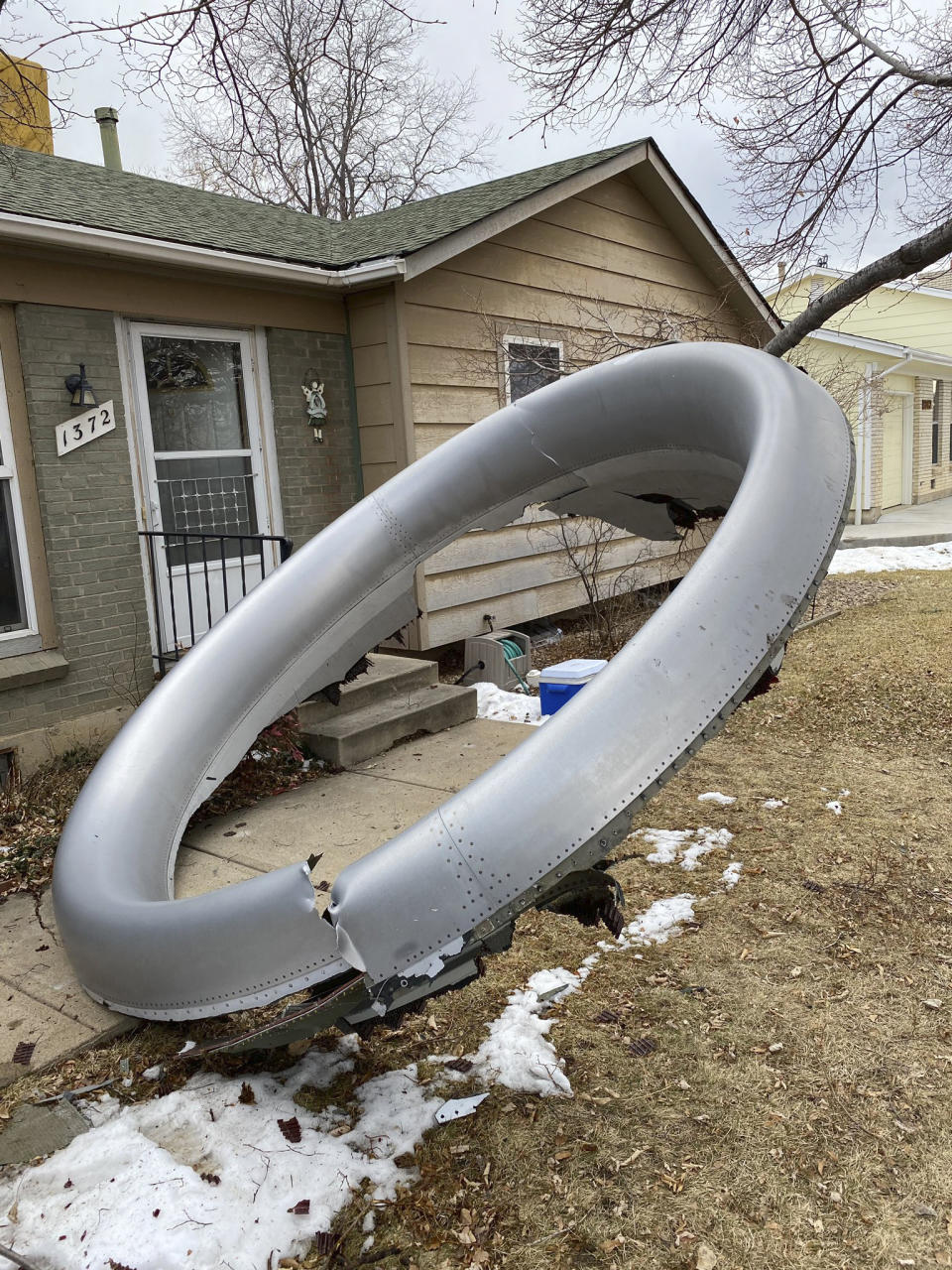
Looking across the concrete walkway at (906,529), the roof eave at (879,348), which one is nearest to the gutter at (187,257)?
the concrete walkway at (906,529)

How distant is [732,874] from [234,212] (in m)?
6.81

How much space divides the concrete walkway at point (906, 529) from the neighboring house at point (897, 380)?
46cm

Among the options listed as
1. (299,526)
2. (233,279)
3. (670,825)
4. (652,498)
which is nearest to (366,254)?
(233,279)

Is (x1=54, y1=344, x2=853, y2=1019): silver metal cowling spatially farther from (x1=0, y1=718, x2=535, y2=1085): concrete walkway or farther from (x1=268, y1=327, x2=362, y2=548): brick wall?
(x1=268, y1=327, x2=362, y2=548): brick wall

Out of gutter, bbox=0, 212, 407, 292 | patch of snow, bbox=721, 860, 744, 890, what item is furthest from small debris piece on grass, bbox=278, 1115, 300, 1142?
gutter, bbox=0, 212, 407, 292

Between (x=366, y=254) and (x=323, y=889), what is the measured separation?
4897mm

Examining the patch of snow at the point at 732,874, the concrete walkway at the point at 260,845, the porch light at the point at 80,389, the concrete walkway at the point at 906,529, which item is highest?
the porch light at the point at 80,389

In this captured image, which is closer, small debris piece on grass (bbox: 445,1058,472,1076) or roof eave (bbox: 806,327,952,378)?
small debris piece on grass (bbox: 445,1058,472,1076)

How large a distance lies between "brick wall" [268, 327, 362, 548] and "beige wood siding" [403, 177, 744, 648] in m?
0.56

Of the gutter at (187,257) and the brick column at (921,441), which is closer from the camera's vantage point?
the gutter at (187,257)

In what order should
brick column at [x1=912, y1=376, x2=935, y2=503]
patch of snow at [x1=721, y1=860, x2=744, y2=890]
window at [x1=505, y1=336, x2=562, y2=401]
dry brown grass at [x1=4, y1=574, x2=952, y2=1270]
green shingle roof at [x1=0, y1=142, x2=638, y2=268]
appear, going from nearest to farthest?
dry brown grass at [x1=4, y1=574, x2=952, y2=1270] < patch of snow at [x1=721, y1=860, x2=744, y2=890] < green shingle roof at [x1=0, y1=142, x2=638, y2=268] < window at [x1=505, y1=336, x2=562, y2=401] < brick column at [x1=912, y1=376, x2=935, y2=503]

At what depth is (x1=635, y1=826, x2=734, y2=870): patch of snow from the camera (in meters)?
4.13

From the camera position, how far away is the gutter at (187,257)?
4.83 meters

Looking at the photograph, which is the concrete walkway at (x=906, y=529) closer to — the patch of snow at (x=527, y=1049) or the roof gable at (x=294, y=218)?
the roof gable at (x=294, y=218)
